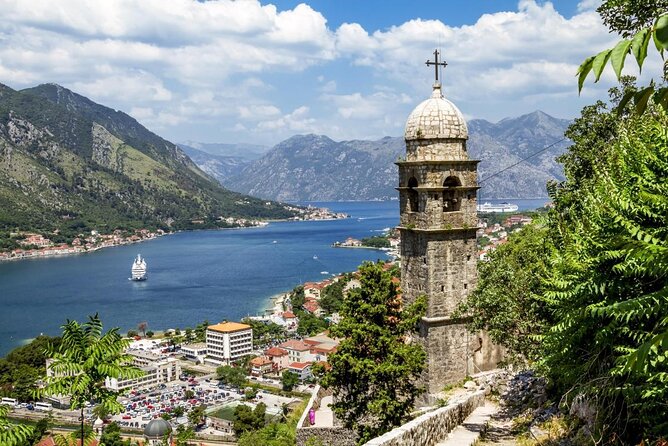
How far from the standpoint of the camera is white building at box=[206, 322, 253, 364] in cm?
5903

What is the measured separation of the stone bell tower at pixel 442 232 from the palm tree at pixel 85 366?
8.30 m

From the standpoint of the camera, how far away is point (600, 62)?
77.4 inches

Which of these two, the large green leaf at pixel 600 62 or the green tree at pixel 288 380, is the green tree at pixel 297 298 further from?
the large green leaf at pixel 600 62

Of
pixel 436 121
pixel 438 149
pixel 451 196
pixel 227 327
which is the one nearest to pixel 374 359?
pixel 451 196

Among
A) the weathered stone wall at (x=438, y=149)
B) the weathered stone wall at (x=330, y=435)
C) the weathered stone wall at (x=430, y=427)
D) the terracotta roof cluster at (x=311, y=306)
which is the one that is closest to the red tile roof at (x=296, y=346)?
the terracotta roof cluster at (x=311, y=306)

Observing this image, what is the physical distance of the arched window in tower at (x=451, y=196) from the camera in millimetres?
13805

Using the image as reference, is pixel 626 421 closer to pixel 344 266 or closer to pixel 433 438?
pixel 433 438

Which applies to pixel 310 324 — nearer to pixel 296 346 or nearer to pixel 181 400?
pixel 296 346

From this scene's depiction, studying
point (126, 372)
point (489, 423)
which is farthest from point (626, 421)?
point (126, 372)

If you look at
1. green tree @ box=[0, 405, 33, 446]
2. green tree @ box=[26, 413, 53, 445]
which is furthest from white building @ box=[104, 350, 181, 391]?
green tree @ box=[0, 405, 33, 446]

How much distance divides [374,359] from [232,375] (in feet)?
154

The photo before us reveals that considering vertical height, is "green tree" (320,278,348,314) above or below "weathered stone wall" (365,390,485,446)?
below

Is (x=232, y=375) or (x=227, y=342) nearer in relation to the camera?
(x=232, y=375)

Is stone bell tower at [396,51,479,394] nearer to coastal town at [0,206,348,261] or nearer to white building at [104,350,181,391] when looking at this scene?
white building at [104,350,181,391]
